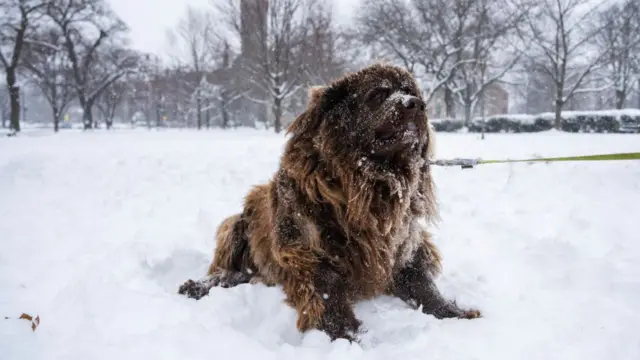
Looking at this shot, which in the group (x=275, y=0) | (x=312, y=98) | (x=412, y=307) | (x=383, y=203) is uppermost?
(x=275, y=0)

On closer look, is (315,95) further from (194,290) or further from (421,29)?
(421,29)

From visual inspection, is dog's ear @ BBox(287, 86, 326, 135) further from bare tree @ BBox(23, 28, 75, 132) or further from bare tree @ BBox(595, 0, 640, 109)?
bare tree @ BBox(595, 0, 640, 109)

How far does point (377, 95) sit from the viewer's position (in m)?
2.79

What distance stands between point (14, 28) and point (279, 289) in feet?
94.4

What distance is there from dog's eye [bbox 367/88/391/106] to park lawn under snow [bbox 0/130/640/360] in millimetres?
1483

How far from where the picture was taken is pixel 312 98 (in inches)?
120

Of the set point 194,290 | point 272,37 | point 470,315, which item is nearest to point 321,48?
point 272,37

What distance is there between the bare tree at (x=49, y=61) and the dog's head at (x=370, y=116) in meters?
29.6

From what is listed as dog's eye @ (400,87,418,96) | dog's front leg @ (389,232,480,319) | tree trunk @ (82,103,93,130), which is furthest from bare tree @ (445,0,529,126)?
tree trunk @ (82,103,93,130)

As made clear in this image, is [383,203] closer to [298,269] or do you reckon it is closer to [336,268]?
[336,268]

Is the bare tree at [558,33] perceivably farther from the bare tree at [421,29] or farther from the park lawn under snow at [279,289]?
the park lawn under snow at [279,289]

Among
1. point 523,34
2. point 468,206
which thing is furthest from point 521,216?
point 523,34

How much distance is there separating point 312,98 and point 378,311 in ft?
5.37

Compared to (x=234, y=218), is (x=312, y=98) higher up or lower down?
higher up
